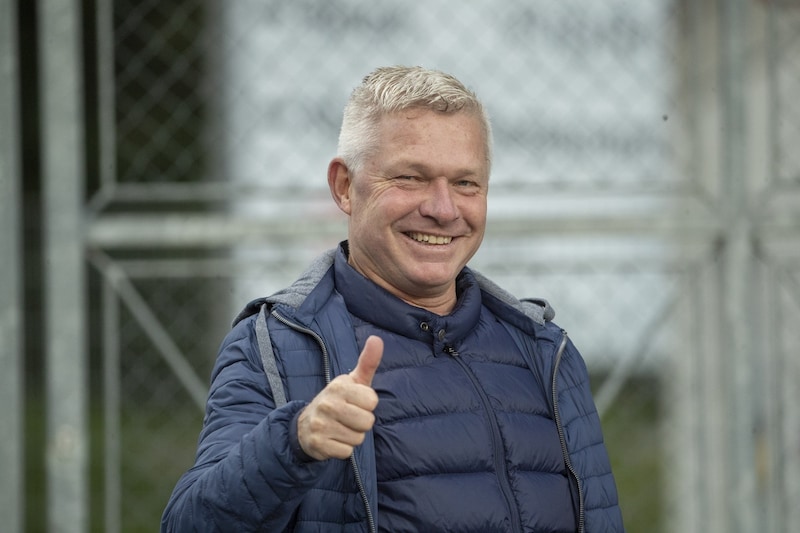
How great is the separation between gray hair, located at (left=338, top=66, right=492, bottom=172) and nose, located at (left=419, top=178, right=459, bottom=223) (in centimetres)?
13

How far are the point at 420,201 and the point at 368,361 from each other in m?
0.48

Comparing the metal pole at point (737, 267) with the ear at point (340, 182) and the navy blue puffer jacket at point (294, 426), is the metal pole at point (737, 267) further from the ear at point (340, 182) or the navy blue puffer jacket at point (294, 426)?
the ear at point (340, 182)

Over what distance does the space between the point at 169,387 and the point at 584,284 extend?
148 cm

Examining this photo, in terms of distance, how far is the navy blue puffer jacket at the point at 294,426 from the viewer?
65.1 inches

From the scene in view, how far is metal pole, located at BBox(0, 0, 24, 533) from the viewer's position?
3152 mm

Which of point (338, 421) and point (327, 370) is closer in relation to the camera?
point (338, 421)

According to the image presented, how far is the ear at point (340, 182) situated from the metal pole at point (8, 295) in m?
1.41

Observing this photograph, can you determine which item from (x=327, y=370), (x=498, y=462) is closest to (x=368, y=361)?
(x=327, y=370)

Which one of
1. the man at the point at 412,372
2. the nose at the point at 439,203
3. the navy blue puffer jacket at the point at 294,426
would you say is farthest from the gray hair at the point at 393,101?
the navy blue puffer jacket at the point at 294,426

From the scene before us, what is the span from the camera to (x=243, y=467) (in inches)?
65.2

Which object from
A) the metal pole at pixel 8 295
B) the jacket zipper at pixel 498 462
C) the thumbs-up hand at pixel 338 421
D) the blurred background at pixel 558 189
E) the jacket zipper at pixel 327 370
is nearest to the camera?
the thumbs-up hand at pixel 338 421

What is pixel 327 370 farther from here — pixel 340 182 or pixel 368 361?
pixel 340 182

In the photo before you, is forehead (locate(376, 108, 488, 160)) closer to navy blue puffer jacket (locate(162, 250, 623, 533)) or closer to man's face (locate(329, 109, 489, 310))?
man's face (locate(329, 109, 489, 310))

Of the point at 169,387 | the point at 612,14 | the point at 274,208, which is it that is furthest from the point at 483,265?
the point at 169,387
